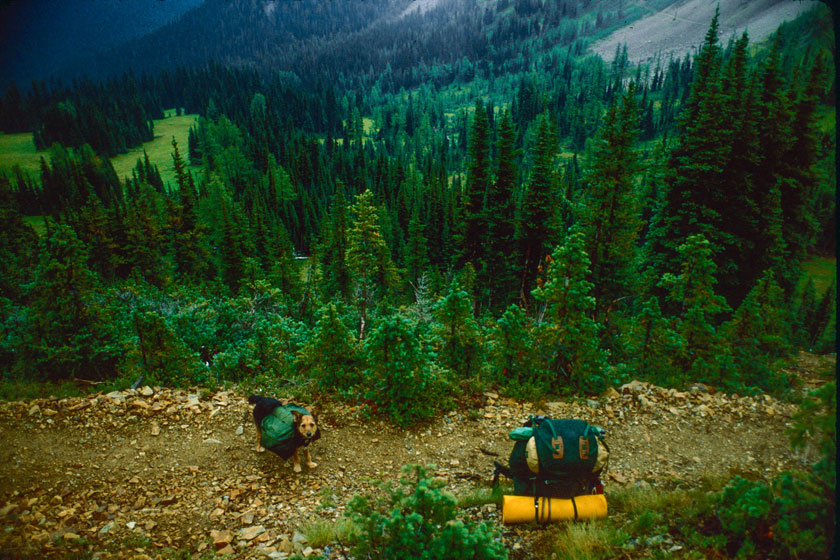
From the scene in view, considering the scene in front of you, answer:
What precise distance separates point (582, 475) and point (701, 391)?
5.12 m

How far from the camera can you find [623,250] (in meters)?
18.0

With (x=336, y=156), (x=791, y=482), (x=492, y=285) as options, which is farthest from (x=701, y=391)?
(x=336, y=156)

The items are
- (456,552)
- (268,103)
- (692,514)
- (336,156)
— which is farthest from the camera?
(268,103)

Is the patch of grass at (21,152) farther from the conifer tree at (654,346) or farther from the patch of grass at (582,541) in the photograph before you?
the patch of grass at (582,541)

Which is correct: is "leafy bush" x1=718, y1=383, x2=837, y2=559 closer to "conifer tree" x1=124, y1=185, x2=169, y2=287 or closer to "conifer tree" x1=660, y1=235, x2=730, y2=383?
"conifer tree" x1=660, y1=235, x2=730, y2=383

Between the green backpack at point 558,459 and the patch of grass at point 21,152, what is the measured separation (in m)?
109

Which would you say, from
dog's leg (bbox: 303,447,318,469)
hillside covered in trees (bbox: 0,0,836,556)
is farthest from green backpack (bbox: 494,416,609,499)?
dog's leg (bbox: 303,447,318,469)

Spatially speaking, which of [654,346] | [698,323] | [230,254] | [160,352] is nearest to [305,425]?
[160,352]

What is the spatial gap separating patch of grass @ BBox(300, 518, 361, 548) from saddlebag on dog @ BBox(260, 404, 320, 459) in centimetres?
147

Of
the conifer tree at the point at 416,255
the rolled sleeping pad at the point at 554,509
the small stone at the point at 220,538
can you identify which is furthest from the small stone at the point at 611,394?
the conifer tree at the point at 416,255

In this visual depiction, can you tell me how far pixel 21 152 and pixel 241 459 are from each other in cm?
12837

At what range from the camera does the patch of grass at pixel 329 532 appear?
519 cm

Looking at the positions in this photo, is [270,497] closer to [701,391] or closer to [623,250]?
[701,391]

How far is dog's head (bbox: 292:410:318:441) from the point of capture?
674 cm
